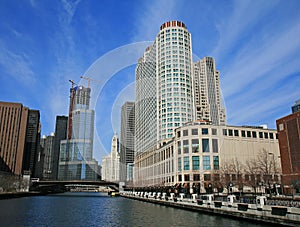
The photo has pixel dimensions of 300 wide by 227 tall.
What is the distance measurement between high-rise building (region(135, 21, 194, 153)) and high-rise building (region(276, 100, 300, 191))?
189 ft

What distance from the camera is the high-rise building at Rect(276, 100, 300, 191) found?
283 feet

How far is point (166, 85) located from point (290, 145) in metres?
82.0

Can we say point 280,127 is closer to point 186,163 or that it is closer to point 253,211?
point 186,163

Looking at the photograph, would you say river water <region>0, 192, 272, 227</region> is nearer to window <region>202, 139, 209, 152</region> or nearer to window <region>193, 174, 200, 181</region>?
window <region>193, 174, 200, 181</region>

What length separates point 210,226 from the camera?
2909cm

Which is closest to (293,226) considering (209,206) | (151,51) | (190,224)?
(190,224)

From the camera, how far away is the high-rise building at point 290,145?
86188 millimetres

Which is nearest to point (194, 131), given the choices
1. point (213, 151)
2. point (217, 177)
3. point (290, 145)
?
point (213, 151)

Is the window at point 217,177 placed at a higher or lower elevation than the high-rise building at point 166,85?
lower

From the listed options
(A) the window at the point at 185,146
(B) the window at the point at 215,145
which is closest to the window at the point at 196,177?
(A) the window at the point at 185,146

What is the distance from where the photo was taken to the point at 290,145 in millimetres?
89625

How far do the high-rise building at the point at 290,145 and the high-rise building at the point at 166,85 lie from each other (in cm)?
5752

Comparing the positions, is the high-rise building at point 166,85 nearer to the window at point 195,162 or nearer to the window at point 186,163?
the window at point 186,163

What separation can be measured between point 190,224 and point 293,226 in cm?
1028
